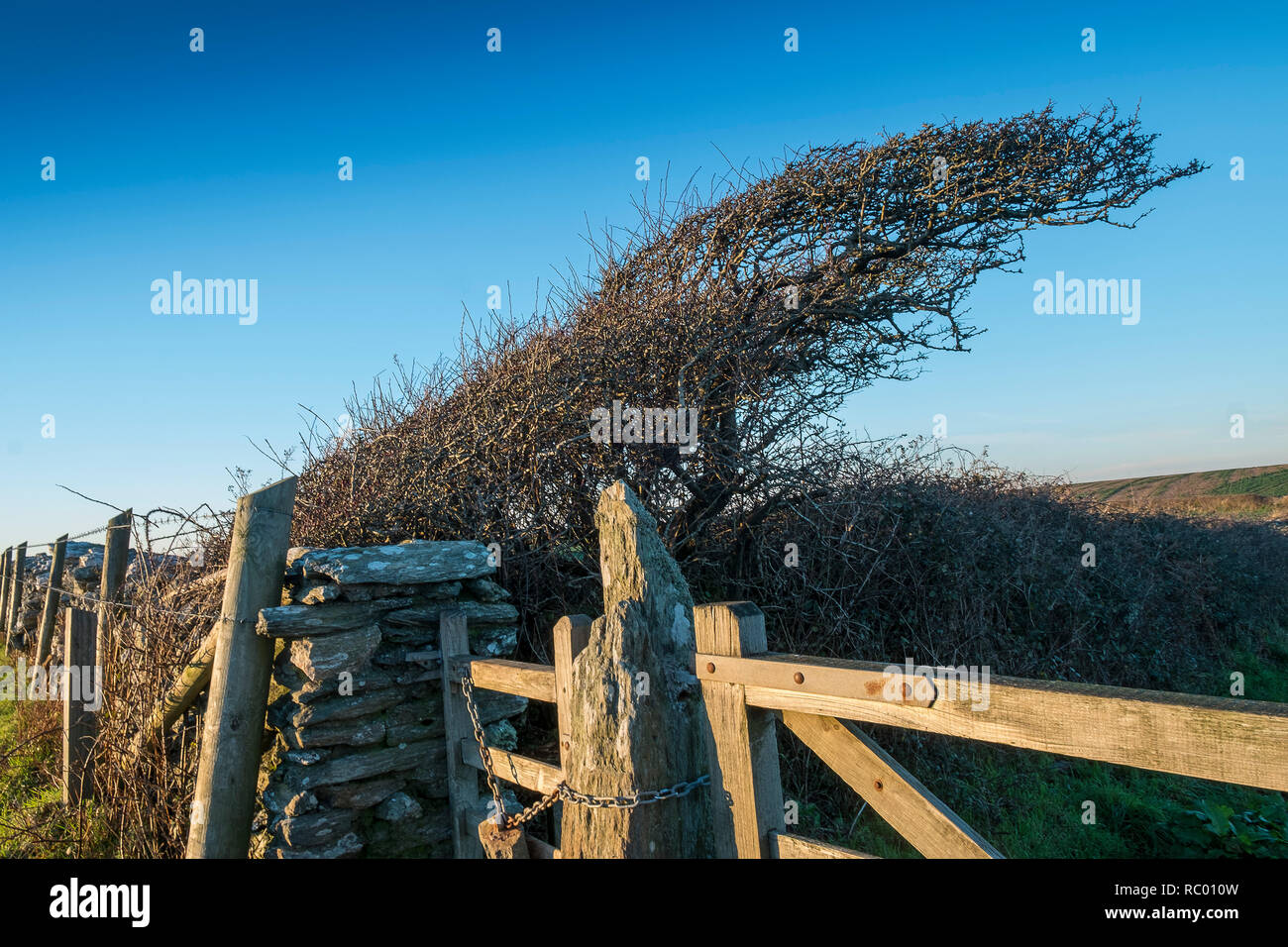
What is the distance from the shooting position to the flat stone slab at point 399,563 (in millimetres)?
4047

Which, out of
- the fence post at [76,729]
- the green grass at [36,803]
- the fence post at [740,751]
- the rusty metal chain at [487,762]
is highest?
the fence post at [740,751]

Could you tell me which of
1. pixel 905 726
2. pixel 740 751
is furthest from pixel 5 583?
pixel 905 726

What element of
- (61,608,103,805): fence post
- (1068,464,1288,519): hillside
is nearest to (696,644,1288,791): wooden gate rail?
(61,608,103,805): fence post

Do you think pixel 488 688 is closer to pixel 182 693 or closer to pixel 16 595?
pixel 182 693

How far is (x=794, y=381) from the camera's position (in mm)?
6555

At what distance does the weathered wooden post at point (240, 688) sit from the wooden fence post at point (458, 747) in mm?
951

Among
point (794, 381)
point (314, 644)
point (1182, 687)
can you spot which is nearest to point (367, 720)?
point (314, 644)

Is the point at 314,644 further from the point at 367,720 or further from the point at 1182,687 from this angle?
the point at 1182,687

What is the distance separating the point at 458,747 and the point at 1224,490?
2697cm

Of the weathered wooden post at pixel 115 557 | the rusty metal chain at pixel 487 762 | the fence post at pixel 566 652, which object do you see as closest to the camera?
the fence post at pixel 566 652

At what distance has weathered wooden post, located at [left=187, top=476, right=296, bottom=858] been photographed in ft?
12.4

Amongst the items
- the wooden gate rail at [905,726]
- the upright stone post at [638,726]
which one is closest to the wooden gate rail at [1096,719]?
the wooden gate rail at [905,726]

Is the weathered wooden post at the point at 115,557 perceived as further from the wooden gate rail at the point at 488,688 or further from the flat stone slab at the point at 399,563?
the wooden gate rail at the point at 488,688

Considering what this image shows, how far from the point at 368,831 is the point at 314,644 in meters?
1.10
